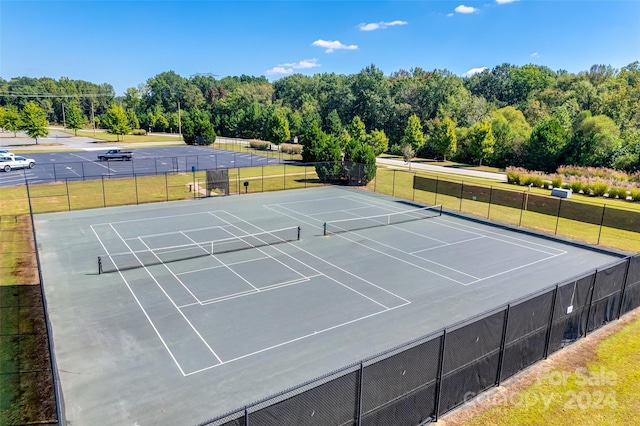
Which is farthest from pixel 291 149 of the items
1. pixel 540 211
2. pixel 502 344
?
pixel 502 344

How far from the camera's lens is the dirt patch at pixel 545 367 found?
970 cm

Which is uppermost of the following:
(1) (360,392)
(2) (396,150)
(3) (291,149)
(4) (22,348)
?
(3) (291,149)

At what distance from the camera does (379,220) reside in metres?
28.7

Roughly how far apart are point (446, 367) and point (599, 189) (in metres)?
40.1

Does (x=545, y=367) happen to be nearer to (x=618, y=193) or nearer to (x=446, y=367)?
(x=446, y=367)

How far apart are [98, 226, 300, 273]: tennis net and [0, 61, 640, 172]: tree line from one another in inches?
798

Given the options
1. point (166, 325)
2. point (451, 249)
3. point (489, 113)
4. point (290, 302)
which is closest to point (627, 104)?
point (489, 113)

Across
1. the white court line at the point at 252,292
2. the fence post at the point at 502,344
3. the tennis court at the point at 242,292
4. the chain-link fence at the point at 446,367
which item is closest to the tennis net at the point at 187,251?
the tennis court at the point at 242,292

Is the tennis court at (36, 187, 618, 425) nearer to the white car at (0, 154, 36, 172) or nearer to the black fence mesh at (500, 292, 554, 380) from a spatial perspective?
the black fence mesh at (500, 292, 554, 380)

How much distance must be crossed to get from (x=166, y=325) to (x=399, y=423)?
8303 mm

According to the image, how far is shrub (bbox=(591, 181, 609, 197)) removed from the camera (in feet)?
132

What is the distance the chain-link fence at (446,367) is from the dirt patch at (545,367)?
0.58 ft

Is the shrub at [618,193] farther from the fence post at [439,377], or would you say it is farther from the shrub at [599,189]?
the fence post at [439,377]

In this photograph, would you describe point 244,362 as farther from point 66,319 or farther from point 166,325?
point 66,319
